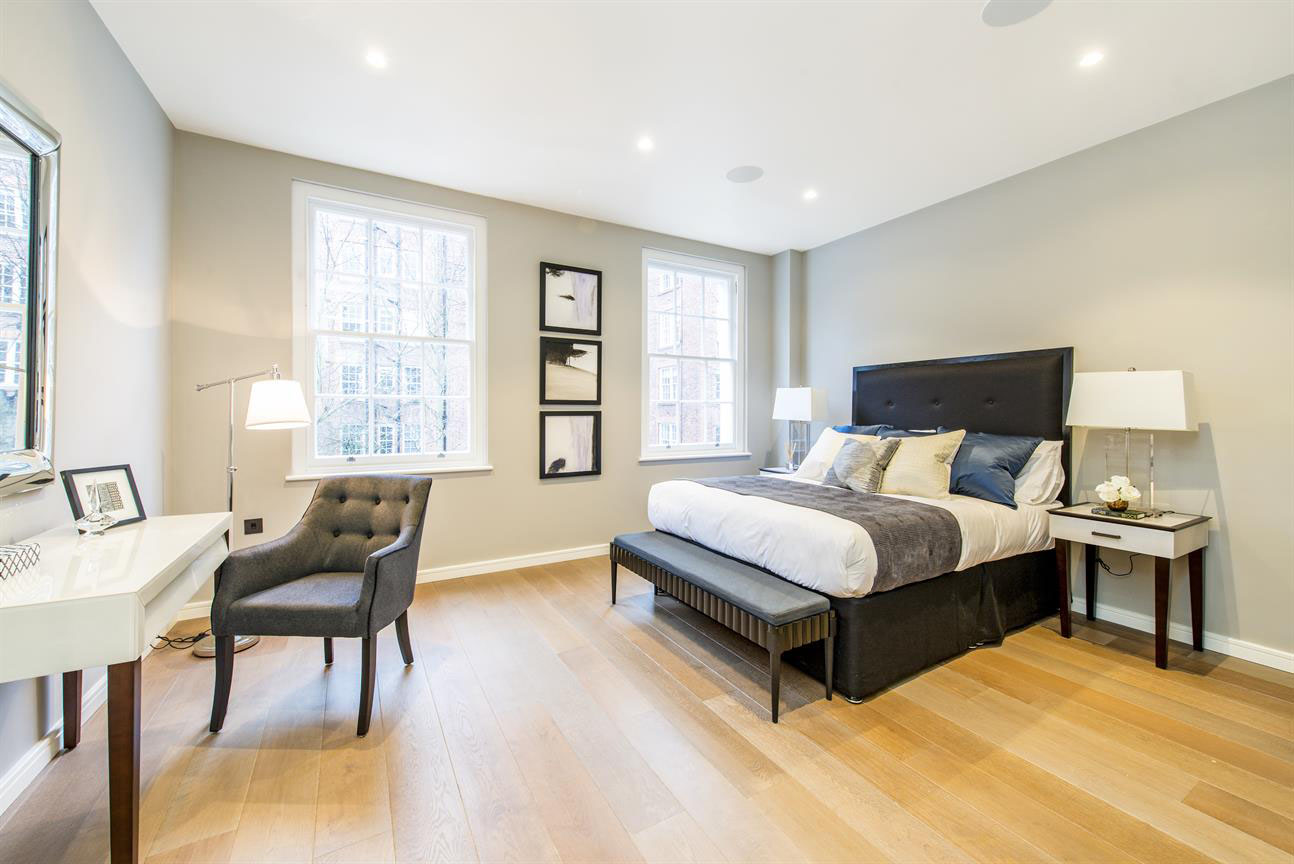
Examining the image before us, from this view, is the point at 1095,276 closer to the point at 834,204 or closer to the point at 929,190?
the point at 929,190

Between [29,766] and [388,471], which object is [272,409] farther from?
[29,766]

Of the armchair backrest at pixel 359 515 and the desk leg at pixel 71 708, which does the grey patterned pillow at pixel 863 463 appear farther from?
the desk leg at pixel 71 708

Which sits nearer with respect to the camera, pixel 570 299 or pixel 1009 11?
pixel 1009 11

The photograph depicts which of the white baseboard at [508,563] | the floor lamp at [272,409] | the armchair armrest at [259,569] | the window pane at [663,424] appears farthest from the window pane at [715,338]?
the armchair armrest at [259,569]

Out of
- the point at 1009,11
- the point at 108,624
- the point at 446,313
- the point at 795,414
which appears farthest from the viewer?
the point at 795,414

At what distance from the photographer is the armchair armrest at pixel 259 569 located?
1.99 metres

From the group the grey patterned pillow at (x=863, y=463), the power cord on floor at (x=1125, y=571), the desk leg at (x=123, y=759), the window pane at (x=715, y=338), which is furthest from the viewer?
the window pane at (x=715, y=338)

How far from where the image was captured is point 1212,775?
68.9 inches

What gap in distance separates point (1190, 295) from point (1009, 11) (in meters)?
1.83

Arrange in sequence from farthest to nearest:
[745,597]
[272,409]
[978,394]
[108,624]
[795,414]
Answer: [795,414]
[978,394]
[272,409]
[745,597]
[108,624]

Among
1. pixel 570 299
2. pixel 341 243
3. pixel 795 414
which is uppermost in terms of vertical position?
pixel 341 243

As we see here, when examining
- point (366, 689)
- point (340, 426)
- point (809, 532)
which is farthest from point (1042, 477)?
point (340, 426)

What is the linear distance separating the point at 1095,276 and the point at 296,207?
15.7 ft

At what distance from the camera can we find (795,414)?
446 cm
